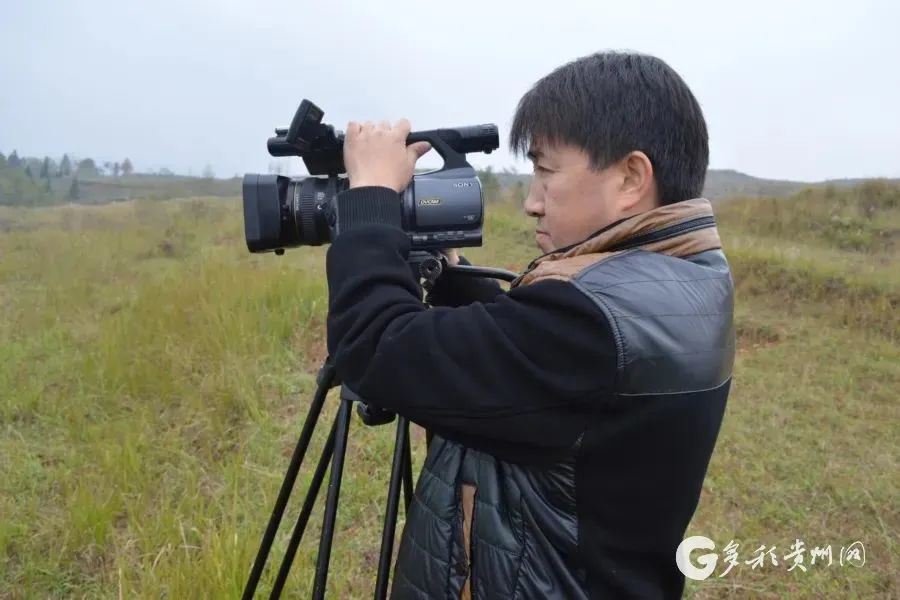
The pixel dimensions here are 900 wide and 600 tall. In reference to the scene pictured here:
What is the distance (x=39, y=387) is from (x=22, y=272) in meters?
4.35

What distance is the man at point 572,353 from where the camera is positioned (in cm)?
75

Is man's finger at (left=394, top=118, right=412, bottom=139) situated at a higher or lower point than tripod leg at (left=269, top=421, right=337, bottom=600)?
higher

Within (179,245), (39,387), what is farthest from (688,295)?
(179,245)

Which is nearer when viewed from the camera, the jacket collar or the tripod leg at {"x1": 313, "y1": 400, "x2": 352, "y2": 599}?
the jacket collar

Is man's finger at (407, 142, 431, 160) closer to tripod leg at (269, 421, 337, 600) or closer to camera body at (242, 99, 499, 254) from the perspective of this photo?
camera body at (242, 99, 499, 254)

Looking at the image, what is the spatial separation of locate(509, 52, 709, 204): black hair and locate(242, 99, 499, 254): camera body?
0.23 metres

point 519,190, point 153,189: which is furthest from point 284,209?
point 153,189

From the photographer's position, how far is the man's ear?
87 centimetres

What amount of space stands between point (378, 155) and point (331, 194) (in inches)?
7.0

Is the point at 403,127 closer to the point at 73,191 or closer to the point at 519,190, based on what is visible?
the point at 519,190

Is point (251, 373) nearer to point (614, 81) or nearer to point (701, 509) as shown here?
point (701, 509)

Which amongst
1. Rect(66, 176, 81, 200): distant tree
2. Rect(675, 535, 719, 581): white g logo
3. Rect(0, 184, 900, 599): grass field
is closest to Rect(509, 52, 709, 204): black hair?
Rect(675, 535, 719, 581): white g logo

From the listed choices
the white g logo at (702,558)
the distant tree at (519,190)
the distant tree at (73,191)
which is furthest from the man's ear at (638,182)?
the distant tree at (73,191)

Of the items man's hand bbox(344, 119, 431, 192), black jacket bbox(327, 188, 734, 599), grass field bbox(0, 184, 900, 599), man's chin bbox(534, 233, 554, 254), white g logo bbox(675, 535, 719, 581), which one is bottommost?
white g logo bbox(675, 535, 719, 581)
